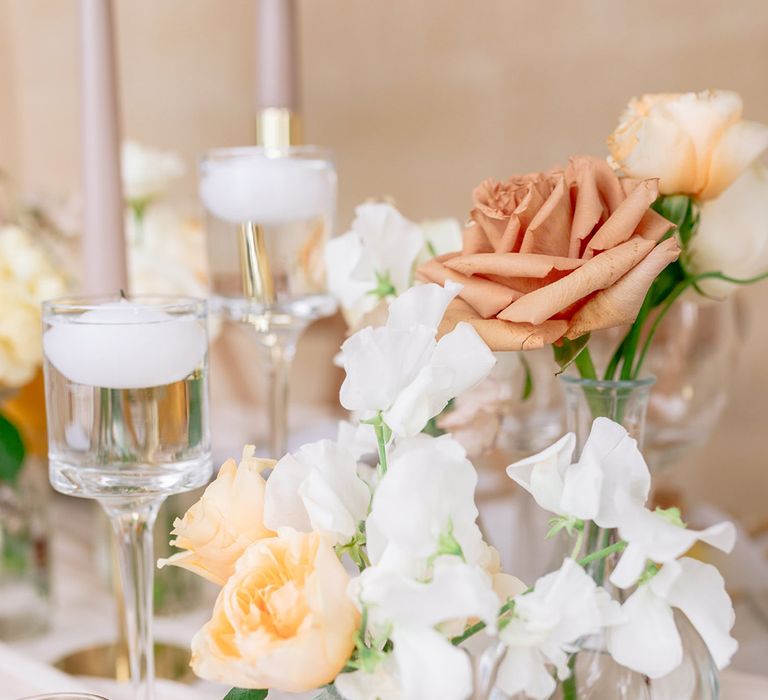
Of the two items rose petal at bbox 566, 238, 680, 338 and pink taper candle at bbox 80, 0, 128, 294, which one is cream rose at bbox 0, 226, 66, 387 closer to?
pink taper candle at bbox 80, 0, 128, 294

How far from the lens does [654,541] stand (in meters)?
0.31

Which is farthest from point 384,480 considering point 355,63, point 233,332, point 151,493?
point 233,332

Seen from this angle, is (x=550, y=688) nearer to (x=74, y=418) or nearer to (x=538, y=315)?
(x=538, y=315)

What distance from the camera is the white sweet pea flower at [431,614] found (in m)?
0.28

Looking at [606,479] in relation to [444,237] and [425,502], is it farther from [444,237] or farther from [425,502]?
[444,237]

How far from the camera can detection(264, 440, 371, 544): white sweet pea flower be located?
1.08 ft

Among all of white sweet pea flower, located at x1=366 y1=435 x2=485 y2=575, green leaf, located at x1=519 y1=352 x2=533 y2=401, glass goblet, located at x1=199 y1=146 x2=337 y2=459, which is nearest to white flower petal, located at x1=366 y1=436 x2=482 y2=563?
white sweet pea flower, located at x1=366 y1=435 x2=485 y2=575

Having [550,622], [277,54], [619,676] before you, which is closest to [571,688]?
[619,676]

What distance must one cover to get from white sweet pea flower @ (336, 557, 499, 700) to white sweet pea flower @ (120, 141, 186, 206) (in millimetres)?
685

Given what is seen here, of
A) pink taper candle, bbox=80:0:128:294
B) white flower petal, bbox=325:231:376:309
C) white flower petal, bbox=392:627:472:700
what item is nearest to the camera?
white flower petal, bbox=392:627:472:700

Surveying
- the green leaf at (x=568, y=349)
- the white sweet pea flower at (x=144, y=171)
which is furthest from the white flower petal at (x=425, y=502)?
the white sweet pea flower at (x=144, y=171)

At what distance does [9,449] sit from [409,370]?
49 centimetres

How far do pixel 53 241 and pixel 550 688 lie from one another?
767 mm

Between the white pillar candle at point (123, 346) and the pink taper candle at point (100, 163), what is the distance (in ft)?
0.55
